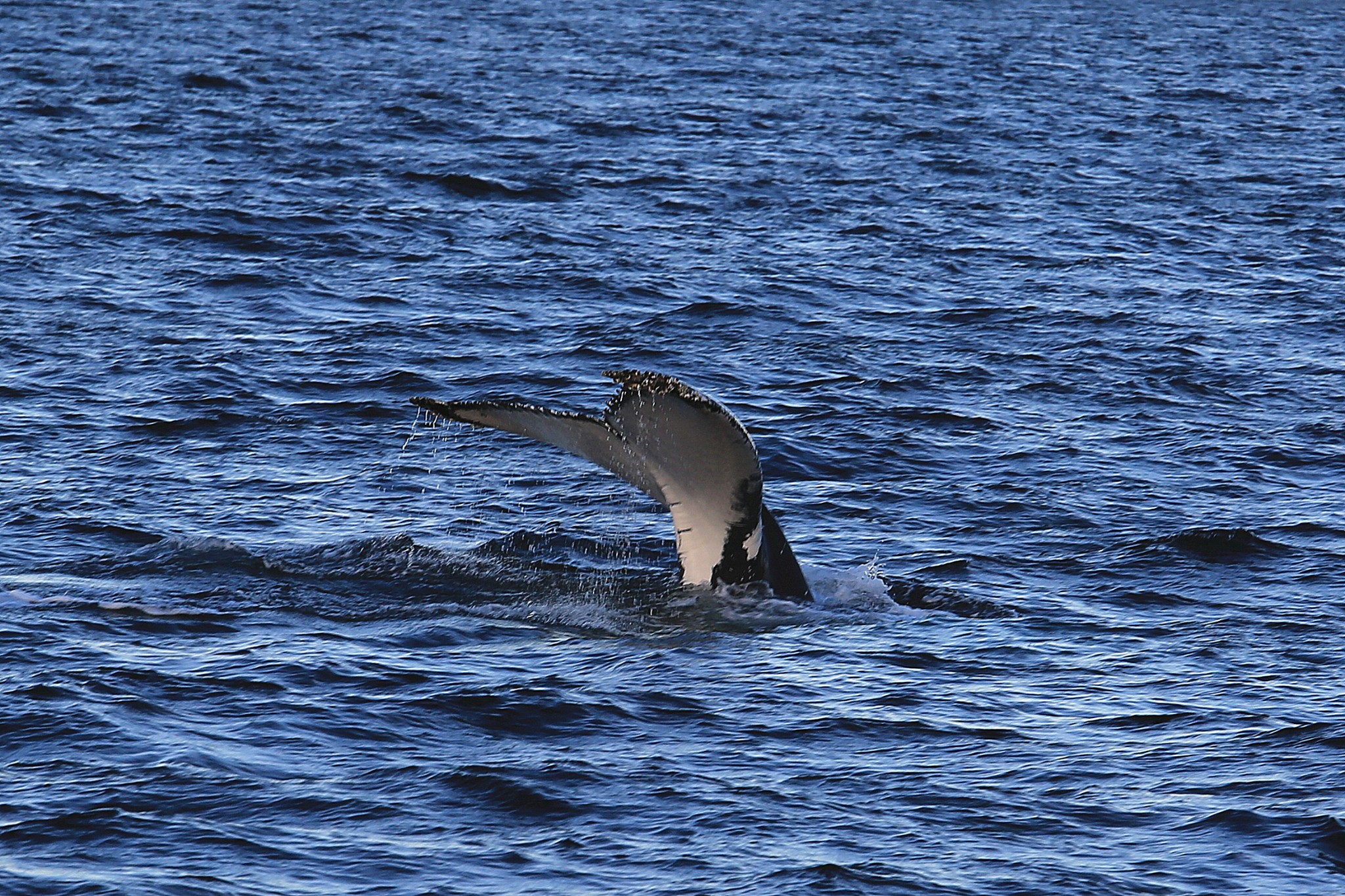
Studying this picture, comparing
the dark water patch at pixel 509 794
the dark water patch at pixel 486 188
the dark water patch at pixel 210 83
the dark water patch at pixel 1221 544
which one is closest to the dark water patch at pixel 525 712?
the dark water patch at pixel 509 794

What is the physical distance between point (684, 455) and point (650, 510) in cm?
501

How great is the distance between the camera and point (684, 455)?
478 inches

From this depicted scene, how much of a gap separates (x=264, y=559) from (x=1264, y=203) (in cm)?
2244

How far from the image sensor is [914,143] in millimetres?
37781

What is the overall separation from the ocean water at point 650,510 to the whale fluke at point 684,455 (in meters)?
0.41

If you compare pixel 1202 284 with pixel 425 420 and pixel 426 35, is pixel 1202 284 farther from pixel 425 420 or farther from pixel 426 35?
pixel 426 35

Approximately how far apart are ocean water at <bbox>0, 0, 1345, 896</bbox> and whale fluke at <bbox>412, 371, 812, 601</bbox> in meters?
0.41

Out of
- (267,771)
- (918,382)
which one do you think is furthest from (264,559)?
(918,382)

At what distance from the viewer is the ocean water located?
10.4 m

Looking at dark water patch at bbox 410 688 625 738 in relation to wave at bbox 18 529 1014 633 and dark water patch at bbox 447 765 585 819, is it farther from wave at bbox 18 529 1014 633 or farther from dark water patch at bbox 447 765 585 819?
wave at bbox 18 529 1014 633

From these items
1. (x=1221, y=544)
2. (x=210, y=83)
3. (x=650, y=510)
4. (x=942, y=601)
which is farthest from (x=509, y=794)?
(x=210, y=83)

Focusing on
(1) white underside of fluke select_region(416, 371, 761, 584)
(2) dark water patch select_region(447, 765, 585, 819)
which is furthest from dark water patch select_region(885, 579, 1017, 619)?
(2) dark water patch select_region(447, 765, 585, 819)

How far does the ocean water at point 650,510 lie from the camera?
10375 millimetres

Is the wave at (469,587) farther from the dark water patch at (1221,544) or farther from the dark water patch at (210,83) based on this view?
the dark water patch at (210,83)
